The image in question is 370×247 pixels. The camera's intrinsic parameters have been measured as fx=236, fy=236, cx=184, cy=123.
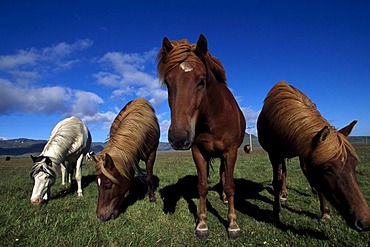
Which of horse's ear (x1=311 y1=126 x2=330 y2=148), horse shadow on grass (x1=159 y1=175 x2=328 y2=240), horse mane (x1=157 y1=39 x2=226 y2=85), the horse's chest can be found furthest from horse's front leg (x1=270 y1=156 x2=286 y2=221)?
horse mane (x1=157 y1=39 x2=226 y2=85)

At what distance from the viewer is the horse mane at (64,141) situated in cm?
725

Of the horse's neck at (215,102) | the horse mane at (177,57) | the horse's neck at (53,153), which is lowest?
the horse's neck at (53,153)

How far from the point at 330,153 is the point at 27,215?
6.02 meters

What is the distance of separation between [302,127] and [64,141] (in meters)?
7.06

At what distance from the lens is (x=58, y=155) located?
7.32 meters

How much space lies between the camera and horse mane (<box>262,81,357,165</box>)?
3388 mm

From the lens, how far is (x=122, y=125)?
6312mm

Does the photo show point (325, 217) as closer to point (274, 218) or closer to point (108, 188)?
point (274, 218)

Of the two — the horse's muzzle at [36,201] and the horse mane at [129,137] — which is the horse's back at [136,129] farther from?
the horse's muzzle at [36,201]

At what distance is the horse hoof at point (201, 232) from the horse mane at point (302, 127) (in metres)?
2.14

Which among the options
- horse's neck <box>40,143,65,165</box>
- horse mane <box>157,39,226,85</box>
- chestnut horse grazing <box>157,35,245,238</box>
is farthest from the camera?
horse's neck <box>40,143,65,165</box>

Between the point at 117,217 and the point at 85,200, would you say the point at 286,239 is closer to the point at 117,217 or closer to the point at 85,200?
the point at 117,217

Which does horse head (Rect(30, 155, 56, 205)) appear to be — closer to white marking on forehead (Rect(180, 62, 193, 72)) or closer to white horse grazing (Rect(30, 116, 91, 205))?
white horse grazing (Rect(30, 116, 91, 205))

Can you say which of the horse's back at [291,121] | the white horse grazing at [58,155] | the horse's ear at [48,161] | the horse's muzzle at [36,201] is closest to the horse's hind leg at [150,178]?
the white horse grazing at [58,155]
